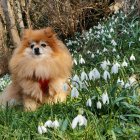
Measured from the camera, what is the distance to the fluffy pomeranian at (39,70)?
648 cm

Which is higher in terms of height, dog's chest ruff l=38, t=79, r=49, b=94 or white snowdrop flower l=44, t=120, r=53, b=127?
white snowdrop flower l=44, t=120, r=53, b=127

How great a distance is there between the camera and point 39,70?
6.62 meters

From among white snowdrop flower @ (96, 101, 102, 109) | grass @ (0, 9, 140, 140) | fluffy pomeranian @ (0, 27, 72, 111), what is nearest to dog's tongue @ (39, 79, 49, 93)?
fluffy pomeranian @ (0, 27, 72, 111)

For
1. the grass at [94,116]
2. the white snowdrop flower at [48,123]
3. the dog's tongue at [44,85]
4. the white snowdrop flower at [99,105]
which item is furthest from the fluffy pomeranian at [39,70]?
the white snowdrop flower at [48,123]

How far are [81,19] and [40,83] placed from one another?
10.1 metres

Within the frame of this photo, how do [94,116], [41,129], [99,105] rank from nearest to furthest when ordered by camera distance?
[41,129], [99,105], [94,116]

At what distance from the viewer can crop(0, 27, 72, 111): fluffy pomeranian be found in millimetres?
6484

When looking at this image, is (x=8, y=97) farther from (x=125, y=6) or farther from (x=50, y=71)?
(x=125, y=6)

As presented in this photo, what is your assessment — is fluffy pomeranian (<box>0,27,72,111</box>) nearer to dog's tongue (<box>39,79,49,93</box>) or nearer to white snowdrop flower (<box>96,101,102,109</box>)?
dog's tongue (<box>39,79,49,93</box>)

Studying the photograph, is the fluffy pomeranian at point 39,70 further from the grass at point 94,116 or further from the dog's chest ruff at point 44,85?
the grass at point 94,116

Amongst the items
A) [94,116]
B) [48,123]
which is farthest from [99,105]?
[48,123]

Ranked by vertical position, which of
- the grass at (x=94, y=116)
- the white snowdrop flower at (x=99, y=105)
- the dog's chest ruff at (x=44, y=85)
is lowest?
the dog's chest ruff at (x=44, y=85)

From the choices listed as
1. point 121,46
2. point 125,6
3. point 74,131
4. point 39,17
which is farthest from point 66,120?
point 39,17

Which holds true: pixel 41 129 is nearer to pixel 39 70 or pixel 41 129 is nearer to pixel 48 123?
pixel 48 123
